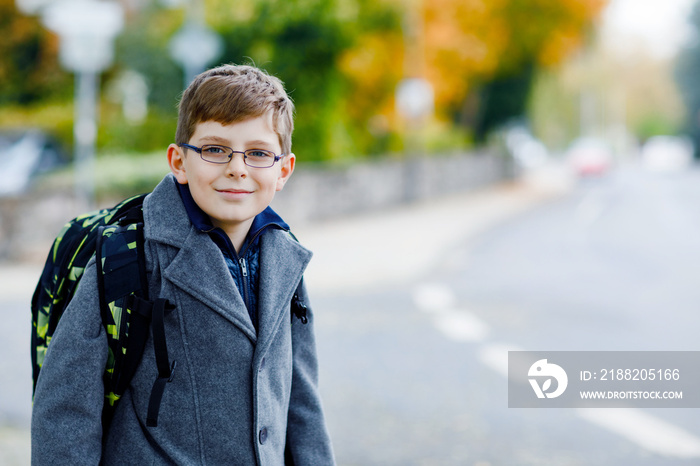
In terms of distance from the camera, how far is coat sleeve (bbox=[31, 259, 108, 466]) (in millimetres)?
1712

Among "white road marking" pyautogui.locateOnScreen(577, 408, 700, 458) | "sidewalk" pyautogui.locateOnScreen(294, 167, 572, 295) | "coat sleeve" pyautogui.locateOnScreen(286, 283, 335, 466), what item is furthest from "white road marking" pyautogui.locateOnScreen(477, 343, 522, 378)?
"coat sleeve" pyautogui.locateOnScreen(286, 283, 335, 466)

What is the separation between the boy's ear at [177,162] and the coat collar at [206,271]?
0.02 meters

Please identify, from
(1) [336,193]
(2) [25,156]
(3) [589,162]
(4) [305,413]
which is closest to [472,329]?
(4) [305,413]

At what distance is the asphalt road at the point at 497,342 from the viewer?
4668 millimetres

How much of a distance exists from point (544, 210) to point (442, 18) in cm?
731

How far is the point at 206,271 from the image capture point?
5.94ft

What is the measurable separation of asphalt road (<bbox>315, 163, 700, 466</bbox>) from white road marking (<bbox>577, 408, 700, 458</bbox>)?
1 cm

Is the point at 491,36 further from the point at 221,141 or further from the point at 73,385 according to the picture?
the point at 73,385

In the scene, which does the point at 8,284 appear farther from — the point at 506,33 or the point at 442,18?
the point at 506,33

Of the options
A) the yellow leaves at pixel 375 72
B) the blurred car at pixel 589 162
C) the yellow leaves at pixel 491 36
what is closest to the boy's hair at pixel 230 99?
the yellow leaves at pixel 375 72

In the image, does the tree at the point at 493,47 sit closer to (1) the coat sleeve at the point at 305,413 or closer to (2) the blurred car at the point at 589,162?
(2) the blurred car at the point at 589,162

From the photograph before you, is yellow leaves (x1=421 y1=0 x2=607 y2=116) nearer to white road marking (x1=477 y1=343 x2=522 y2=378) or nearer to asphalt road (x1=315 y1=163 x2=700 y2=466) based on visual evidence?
asphalt road (x1=315 y1=163 x2=700 y2=466)

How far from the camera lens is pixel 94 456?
1.75 m

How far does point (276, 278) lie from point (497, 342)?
5542mm
